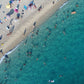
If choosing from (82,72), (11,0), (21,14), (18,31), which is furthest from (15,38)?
(82,72)

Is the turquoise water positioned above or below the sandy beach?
below

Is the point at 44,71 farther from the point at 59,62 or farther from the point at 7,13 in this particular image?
the point at 7,13

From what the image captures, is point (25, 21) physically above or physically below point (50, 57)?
above

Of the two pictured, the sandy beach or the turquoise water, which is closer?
the turquoise water

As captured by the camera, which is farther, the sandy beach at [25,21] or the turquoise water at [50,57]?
the sandy beach at [25,21]
